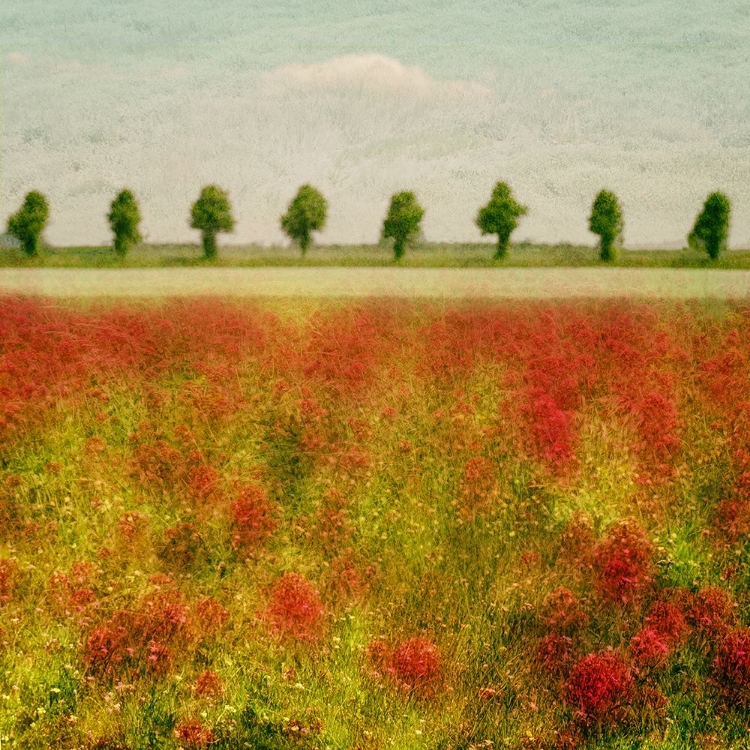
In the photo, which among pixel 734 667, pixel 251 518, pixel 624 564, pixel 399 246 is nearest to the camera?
pixel 734 667

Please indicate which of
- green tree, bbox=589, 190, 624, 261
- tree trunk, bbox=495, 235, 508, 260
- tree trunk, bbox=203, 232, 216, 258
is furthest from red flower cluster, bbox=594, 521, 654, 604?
tree trunk, bbox=495, 235, 508, 260

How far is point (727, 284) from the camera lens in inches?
511

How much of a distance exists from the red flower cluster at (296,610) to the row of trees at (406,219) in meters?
19.6

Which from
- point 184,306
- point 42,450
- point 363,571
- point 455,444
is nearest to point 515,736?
point 363,571

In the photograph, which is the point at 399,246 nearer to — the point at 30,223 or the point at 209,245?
the point at 209,245

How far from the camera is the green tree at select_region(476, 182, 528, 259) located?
3247 cm

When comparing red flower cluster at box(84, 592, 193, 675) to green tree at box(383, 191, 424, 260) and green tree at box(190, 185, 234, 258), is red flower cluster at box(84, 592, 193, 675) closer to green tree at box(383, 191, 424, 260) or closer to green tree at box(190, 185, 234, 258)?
green tree at box(190, 185, 234, 258)

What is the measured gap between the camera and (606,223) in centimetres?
3488

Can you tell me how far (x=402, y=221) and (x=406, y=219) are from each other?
633 mm

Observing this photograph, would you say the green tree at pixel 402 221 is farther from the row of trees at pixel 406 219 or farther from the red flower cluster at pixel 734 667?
the red flower cluster at pixel 734 667

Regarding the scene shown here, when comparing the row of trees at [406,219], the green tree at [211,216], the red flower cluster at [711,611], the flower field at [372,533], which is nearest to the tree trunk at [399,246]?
the row of trees at [406,219]

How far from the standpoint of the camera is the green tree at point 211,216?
27.3m

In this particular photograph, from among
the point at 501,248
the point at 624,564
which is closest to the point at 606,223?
the point at 501,248

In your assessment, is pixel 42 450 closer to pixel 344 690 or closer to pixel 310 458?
pixel 310 458
